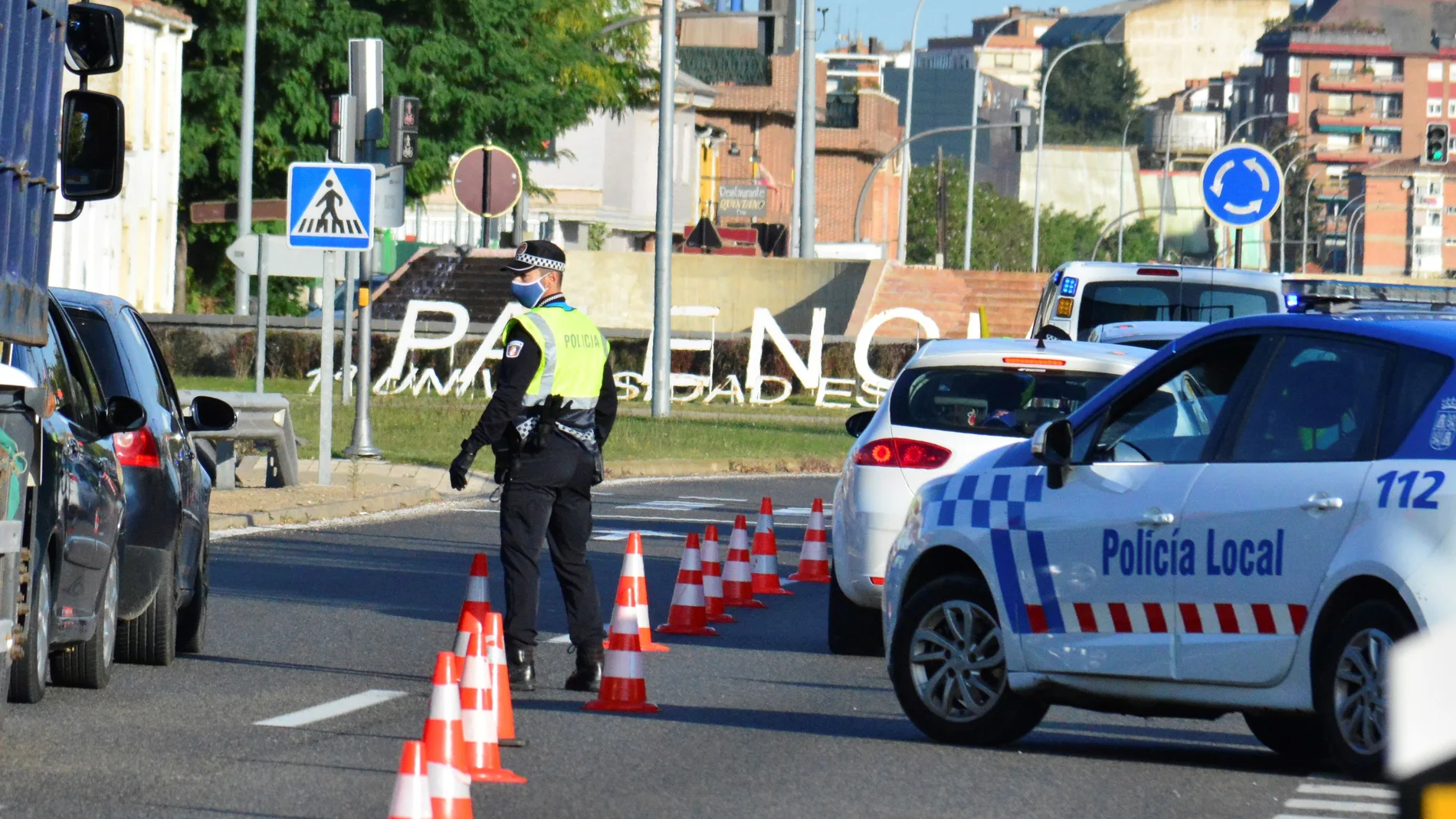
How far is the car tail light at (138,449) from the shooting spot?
10383 millimetres

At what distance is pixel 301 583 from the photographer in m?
14.6

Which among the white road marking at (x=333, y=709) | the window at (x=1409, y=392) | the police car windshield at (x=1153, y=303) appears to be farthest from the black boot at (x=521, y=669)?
the police car windshield at (x=1153, y=303)

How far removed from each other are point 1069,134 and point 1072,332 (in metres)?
180

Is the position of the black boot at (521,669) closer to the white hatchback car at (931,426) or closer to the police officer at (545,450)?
the police officer at (545,450)

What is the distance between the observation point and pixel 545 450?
10.1 m

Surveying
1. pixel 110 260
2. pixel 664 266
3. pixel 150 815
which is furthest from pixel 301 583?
pixel 110 260

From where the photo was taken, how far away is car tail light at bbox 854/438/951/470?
38.3 feet

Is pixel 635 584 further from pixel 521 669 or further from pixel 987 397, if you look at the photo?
pixel 987 397

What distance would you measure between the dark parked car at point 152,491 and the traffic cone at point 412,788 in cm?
460

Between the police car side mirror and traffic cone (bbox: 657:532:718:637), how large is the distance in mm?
3965

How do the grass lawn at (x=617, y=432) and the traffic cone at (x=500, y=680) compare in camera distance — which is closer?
the traffic cone at (x=500, y=680)

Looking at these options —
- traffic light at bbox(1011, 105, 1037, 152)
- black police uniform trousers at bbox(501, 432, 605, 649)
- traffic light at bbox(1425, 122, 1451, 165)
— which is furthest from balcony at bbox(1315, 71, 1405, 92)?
black police uniform trousers at bbox(501, 432, 605, 649)

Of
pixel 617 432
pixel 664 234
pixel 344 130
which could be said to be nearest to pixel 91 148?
pixel 344 130

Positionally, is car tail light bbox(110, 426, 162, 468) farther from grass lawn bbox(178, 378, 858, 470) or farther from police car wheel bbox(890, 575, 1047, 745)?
grass lawn bbox(178, 378, 858, 470)
